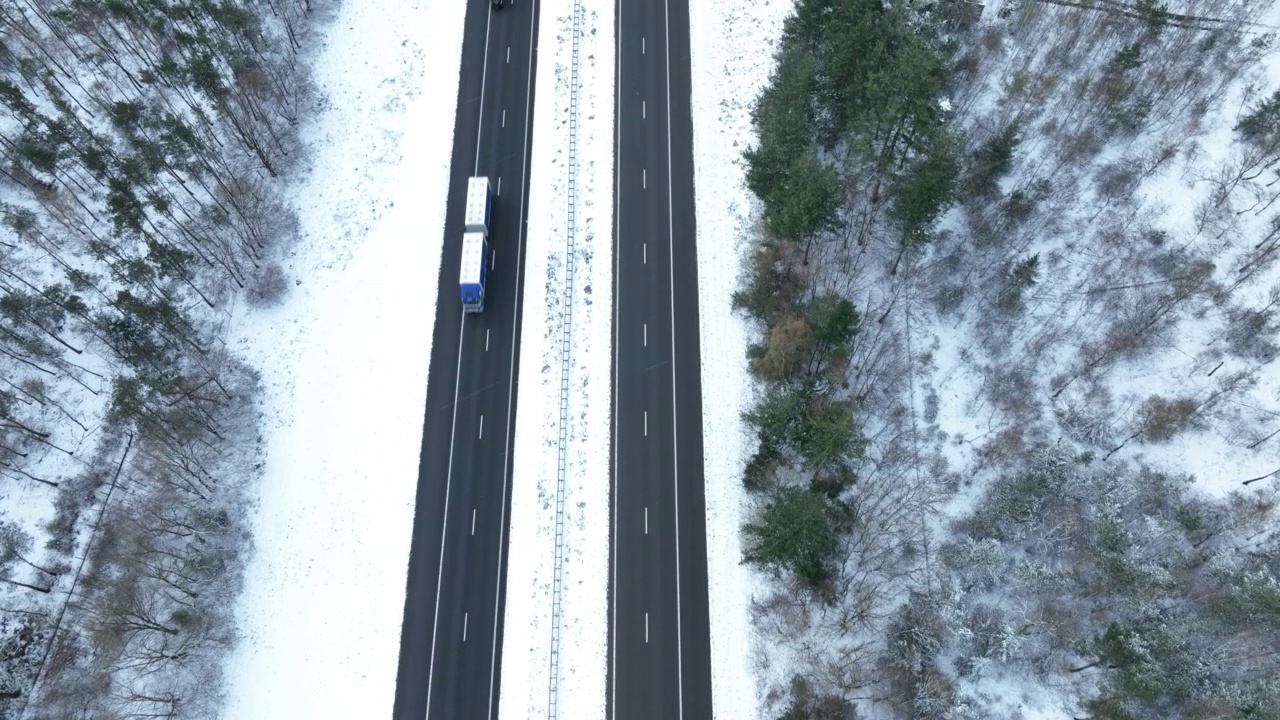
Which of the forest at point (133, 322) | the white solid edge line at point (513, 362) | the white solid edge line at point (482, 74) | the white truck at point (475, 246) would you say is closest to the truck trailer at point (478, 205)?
the white truck at point (475, 246)

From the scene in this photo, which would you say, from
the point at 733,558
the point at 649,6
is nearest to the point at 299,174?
the point at 649,6

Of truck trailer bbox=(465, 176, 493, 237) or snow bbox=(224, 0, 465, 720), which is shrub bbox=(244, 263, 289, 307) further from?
truck trailer bbox=(465, 176, 493, 237)

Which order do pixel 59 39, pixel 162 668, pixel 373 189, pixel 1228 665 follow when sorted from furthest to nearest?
pixel 59 39
pixel 373 189
pixel 162 668
pixel 1228 665

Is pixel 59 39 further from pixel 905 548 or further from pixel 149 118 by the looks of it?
pixel 905 548

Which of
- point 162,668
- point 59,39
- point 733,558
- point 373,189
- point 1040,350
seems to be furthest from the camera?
point 59,39

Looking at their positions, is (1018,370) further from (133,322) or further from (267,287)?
(133,322)

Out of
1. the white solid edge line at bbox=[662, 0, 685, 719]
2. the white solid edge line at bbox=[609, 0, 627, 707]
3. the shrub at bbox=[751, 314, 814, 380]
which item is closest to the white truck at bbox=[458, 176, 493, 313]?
the white solid edge line at bbox=[609, 0, 627, 707]
